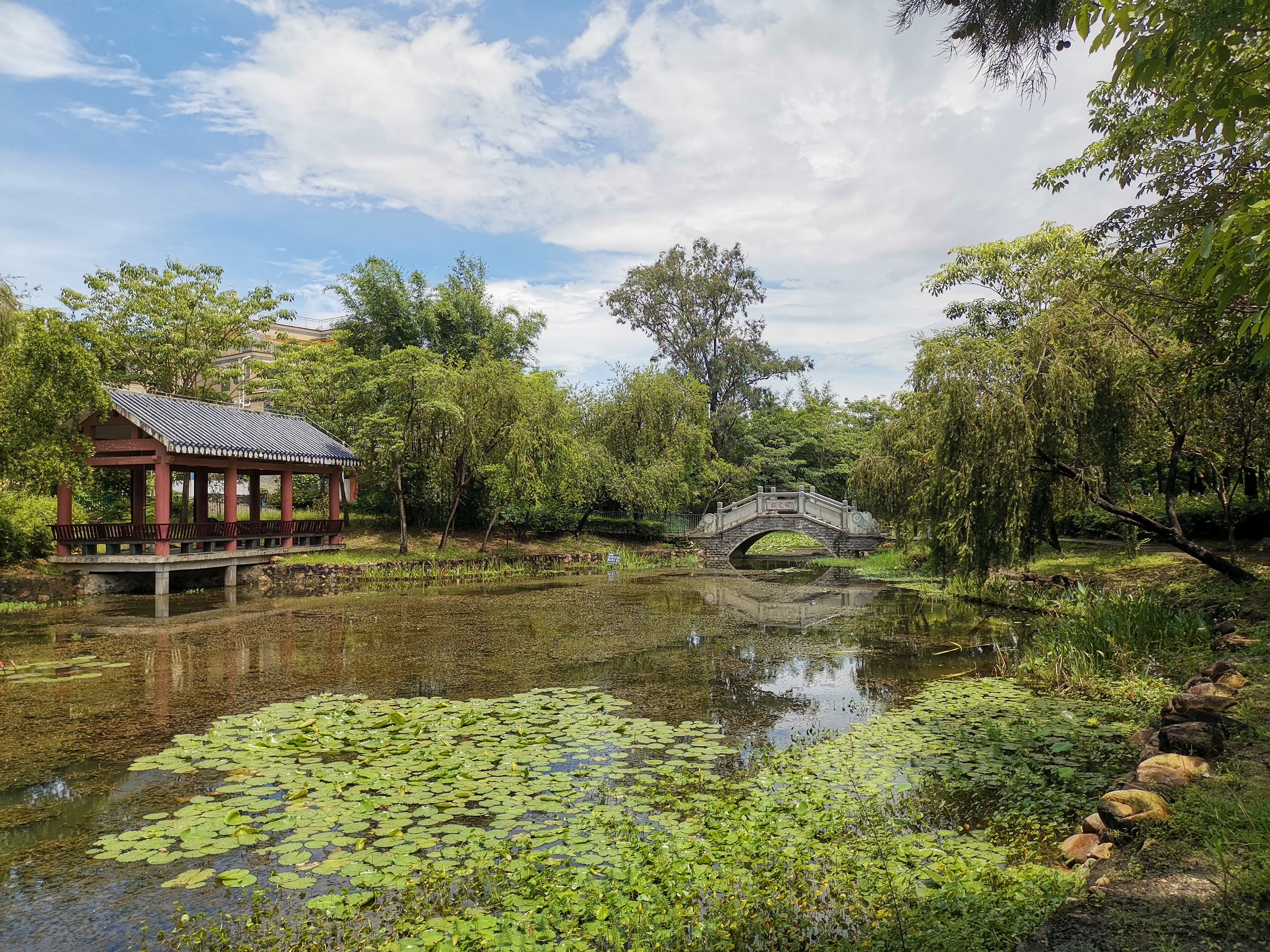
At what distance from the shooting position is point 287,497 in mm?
19859

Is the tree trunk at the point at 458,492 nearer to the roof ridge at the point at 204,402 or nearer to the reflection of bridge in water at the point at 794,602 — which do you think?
the roof ridge at the point at 204,402

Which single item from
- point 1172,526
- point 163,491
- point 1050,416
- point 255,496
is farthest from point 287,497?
point 1172,526

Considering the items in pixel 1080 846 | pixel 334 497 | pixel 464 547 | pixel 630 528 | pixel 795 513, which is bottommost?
pixel 1080 846

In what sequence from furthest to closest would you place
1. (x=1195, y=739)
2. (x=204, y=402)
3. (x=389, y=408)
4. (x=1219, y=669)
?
1. (x=389, y=408)
2. (x=204, y=402)
3. (x=1219, y=669)
4. (x=1195, y=739)

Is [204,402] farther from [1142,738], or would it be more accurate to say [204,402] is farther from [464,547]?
[1142,738]

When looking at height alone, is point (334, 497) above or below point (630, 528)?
above

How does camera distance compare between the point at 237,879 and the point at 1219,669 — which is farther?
the point at 1219,669

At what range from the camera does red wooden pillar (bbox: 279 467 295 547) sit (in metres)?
19.5

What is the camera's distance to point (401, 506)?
2075cm

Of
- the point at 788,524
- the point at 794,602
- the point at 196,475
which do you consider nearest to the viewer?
the point at 794,602

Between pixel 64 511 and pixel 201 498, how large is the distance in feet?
10.5

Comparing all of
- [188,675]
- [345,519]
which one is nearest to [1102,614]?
[188,675]

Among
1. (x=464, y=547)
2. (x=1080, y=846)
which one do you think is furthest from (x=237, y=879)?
(x=464, y=547)

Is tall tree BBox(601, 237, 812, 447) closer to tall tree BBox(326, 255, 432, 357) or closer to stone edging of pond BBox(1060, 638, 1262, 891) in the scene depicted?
tall tree BBox(326, 255, 432, 357)
